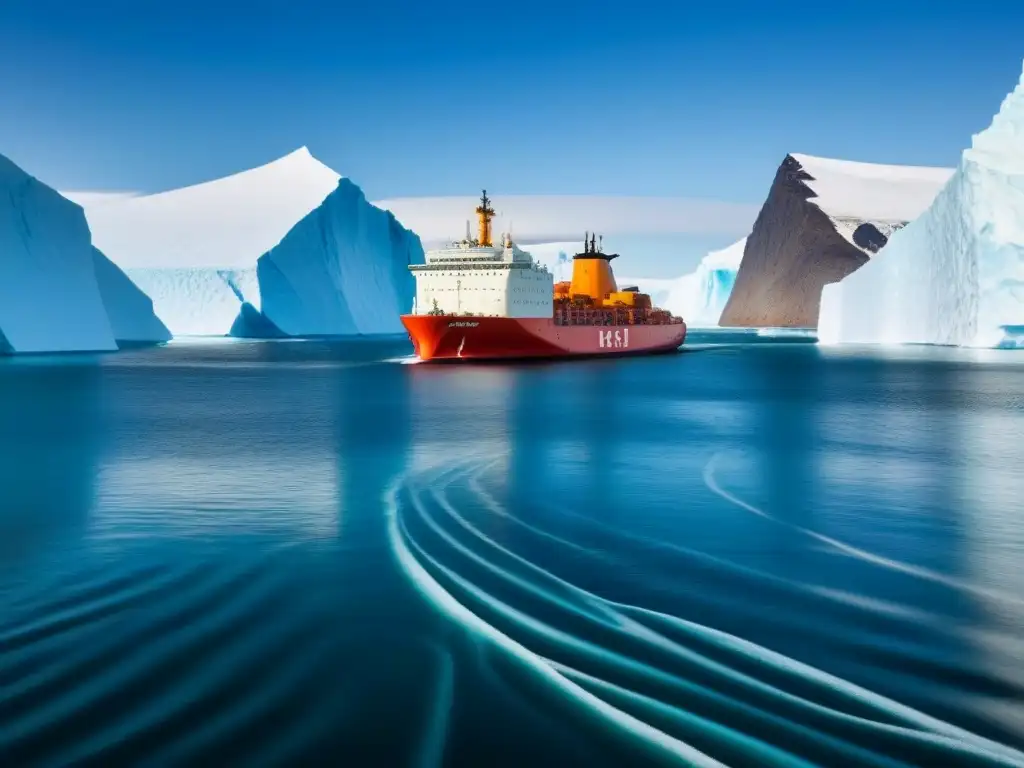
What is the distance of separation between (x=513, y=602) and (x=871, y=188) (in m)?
114

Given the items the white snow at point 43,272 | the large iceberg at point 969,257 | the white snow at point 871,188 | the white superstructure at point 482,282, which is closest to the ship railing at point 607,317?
the white superstructure at point 482,282

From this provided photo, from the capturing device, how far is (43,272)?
151 feet

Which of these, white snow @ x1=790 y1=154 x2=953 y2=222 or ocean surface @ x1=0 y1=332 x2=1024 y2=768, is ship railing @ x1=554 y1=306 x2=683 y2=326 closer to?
ocean surface @ x1=0 y1=332 x2=1024 y2=768

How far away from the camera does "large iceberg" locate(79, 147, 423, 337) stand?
71.8 meters

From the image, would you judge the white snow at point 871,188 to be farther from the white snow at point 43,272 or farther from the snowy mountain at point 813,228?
the white snow at point 43,272

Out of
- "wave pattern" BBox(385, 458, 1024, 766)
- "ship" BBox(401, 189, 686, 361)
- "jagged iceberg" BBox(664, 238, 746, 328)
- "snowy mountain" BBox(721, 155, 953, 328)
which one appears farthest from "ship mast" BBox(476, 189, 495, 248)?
"jagged iceberg" BBox(664, 238, 746, 328)

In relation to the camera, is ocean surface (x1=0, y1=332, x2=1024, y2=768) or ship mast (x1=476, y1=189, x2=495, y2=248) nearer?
ocean surface (x1=0, y1=332, x2=1024, y2=768)

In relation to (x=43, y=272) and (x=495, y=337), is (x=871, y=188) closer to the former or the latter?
(x=495, y=337)

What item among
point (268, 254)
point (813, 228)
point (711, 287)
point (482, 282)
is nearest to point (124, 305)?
point (268, 254)

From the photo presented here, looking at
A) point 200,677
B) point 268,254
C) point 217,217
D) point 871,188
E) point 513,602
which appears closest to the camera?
point 200,677

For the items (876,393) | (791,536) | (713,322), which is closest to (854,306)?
(876,393)

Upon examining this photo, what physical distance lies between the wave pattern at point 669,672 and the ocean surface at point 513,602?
0.02m

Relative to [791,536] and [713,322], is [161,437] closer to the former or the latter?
[791,536]

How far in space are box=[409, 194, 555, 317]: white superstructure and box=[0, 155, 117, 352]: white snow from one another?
19.7 m
